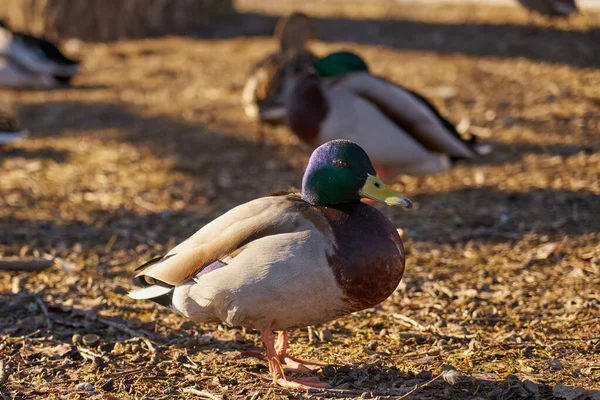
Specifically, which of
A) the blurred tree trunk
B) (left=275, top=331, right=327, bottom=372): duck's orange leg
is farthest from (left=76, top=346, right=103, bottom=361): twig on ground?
the blurred tree trunk

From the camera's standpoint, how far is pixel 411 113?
5848mm

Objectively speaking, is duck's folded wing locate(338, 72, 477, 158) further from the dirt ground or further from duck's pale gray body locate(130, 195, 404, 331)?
duck's pale gray body locate(130, 195, 404, 331)

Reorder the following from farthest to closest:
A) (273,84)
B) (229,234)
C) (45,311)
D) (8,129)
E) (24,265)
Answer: (8,129) < (273,84) < (24,265) < (45,311) < (229,234)

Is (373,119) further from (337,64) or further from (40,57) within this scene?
(40,57)

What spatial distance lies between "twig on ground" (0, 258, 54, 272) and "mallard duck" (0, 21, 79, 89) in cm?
545

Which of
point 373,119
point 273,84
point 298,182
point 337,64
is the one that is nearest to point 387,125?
point 373,119

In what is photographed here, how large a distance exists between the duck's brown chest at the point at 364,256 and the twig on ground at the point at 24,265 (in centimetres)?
177

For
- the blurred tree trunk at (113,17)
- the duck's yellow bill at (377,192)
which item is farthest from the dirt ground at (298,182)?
the duck's yellow bill at (377,192)

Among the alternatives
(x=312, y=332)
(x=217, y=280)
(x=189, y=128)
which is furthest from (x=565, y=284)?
(x=189, y=128)

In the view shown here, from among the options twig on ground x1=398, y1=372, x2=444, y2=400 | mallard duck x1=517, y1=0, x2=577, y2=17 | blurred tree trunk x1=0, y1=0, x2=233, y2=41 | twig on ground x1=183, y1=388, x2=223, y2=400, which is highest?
mallard duck x1=517, y1=0, x2=577, y2=17

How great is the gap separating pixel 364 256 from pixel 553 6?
6.91 meters

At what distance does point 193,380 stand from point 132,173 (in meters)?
3.58

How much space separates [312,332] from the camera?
12.7ft

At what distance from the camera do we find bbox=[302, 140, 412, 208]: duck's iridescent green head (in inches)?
130
